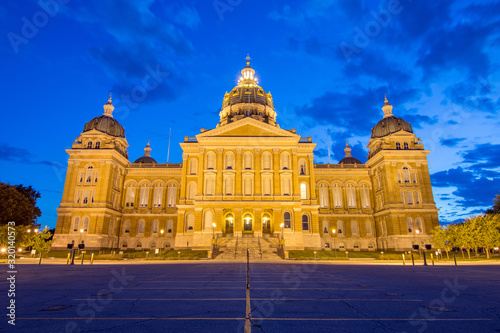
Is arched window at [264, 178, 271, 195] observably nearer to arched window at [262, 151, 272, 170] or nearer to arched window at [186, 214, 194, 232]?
arched window at [262, 151, 272, 170]

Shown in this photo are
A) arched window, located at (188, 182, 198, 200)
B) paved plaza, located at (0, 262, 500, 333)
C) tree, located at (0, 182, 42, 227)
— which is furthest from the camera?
arched window, located at (188, 182, 198, 200)

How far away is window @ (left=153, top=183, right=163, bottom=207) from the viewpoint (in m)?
63.5

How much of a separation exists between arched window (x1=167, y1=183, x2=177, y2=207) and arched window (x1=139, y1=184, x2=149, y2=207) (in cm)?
449

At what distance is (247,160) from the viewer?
5072 centimetres

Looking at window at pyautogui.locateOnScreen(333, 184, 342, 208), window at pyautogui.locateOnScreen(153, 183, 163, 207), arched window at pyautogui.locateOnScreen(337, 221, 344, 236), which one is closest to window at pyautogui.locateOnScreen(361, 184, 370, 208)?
window at pyautogui.locateOnScreen(333, 184, 342, 208)

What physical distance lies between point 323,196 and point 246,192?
22693 millimetres

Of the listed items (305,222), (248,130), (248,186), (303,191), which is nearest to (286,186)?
(303,191)

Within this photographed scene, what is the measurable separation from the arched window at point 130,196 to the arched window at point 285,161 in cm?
3277

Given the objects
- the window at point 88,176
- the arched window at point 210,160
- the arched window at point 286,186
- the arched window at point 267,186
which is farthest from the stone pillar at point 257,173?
the window at point 88,176

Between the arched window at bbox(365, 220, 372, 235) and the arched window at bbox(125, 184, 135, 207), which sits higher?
the arched window at bbox(125, 184, 135, 207)

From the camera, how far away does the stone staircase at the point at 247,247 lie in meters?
37.3

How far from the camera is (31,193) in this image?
175 ft

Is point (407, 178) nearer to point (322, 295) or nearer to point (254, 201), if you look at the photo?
point (254, 201)

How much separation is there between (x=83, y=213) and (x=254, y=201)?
3067 centimetres
